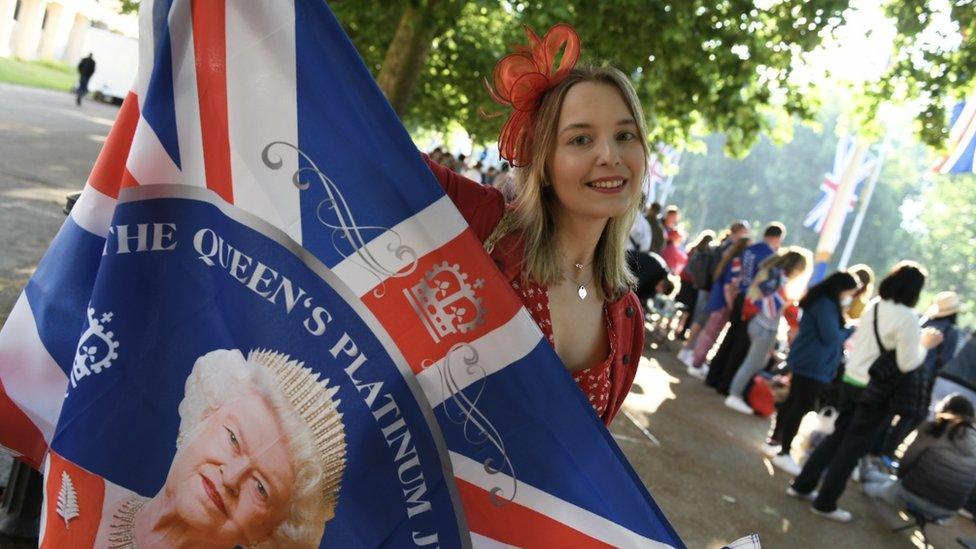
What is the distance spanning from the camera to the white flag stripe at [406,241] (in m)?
1.80

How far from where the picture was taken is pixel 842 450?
6289mm

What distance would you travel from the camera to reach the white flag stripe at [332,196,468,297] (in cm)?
180

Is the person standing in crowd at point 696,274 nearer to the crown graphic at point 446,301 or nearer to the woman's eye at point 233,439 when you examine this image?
the crown graphic at point 446,301

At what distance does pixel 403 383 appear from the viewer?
5.92ft

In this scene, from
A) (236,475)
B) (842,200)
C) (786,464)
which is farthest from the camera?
(842,200)

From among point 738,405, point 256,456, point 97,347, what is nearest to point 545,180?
point 256,456

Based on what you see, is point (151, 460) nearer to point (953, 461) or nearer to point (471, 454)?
point (471, 454)

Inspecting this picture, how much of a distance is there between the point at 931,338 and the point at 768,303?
6.27ft

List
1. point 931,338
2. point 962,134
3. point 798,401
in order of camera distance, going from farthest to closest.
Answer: point 962,134
point 798,401
point 931,338

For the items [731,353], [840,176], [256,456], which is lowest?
[731,353]

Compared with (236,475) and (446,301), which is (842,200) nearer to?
(446,301)

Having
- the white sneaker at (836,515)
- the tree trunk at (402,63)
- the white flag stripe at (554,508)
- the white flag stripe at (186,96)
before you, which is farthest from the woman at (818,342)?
the white flag stripe at (186,96)

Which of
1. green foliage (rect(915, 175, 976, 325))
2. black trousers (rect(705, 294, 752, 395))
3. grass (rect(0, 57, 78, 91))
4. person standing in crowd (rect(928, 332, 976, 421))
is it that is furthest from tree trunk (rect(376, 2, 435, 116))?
green foliage (rect(915, 175, 976, 325))

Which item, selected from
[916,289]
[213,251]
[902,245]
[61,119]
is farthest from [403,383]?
[902,245]
